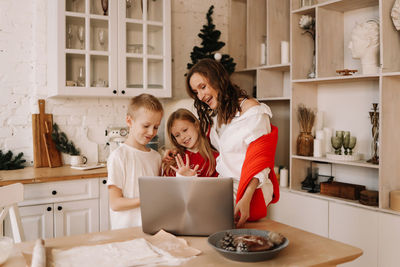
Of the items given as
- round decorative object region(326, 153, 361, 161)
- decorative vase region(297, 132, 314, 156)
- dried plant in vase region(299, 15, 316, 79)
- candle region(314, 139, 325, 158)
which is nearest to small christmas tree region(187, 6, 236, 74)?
dried plant in vase region(299, 15, 316, 79)

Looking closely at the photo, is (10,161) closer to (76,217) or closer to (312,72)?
(76,217)

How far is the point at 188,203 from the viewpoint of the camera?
1366 mm

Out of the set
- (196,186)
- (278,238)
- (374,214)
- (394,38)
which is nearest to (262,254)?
(278,238)

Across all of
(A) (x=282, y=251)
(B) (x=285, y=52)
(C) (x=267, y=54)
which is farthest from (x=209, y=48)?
(A) (x=282, y=251)

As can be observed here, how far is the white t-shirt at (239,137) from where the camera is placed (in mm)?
1750

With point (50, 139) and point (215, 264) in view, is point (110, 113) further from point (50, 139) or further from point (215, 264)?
point (215, 264)

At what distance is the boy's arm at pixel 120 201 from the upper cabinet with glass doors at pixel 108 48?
4.84 feet

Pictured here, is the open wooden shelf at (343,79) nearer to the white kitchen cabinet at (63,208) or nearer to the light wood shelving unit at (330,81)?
the light wood shelving unit at (330,81)

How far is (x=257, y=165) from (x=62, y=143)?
2.01 meters

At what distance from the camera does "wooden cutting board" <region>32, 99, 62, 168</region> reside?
307 cm

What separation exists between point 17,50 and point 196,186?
2424 mm

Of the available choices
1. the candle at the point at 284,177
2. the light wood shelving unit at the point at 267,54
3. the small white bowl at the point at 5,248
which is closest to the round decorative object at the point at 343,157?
the candle at the point at 284,177

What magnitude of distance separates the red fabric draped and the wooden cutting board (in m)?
1.94

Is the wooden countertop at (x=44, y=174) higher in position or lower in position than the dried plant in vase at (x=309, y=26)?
lower
